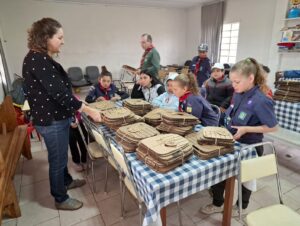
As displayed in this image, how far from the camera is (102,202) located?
1925 mm

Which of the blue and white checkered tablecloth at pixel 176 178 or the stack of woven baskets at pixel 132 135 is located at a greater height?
the stack of woven baskets at pixel 132 135

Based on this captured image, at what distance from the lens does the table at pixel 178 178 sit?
104 centimetres

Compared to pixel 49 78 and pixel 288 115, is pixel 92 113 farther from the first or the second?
pixel 288 115

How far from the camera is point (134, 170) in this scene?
119cm

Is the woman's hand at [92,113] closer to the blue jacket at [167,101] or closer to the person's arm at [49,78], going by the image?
the person's arm at [49,78]

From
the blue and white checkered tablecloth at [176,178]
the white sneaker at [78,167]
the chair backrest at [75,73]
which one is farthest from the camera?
the chair backrest at [75,73]

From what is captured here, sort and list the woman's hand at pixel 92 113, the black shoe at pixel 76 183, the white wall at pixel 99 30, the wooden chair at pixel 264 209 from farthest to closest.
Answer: the white wall at pixel 99 30 < the black shoe at pixel 76 183 < the woman's hand at pixel 92 113 < the wooden chair at pixel 264 209

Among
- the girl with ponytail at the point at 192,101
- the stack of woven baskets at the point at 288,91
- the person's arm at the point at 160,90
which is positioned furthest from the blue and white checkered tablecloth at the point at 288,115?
the person's arm at the point at 160,90

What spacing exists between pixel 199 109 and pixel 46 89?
3.96 feet

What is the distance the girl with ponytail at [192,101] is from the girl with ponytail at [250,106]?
30 cm

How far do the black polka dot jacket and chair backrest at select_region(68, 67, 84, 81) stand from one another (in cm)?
481

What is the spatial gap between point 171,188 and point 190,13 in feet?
24.7

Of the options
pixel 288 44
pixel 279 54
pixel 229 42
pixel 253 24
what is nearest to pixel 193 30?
pixel 229 42

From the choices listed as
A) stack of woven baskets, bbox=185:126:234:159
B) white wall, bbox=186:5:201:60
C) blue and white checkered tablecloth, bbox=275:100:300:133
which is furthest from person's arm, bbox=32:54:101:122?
white wall, bbox=186:5:201:60
